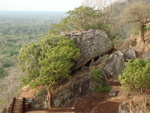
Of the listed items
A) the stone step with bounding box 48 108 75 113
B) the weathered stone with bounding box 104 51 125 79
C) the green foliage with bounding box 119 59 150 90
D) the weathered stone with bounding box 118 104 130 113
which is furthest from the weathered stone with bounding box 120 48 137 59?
the stone step with bounding box 48 108 75 113

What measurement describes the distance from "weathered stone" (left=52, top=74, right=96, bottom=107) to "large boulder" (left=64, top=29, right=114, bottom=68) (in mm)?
3082

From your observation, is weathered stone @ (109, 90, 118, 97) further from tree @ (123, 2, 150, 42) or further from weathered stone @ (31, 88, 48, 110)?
tree @ (123, 2, 150, 42)

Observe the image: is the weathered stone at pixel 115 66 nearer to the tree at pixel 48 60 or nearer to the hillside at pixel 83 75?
the hillside at pixel 83 75

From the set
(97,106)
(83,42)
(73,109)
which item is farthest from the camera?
(83,42)

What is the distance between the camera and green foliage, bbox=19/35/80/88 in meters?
15.2

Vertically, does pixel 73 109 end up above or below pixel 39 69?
below

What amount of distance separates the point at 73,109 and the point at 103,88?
3.52 meters

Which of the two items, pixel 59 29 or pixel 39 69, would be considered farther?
pixel 59 29

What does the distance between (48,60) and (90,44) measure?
6.39 m

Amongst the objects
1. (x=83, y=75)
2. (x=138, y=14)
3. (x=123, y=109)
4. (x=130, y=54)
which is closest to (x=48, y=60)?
(x=83, y=75)

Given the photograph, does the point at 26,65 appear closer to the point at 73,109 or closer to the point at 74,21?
the point at 73,109

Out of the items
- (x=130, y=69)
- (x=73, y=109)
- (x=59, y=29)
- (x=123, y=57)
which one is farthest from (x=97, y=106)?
(x=59, y=29)

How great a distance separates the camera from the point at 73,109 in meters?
14.9

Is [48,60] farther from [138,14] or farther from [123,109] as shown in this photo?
[138,14]
